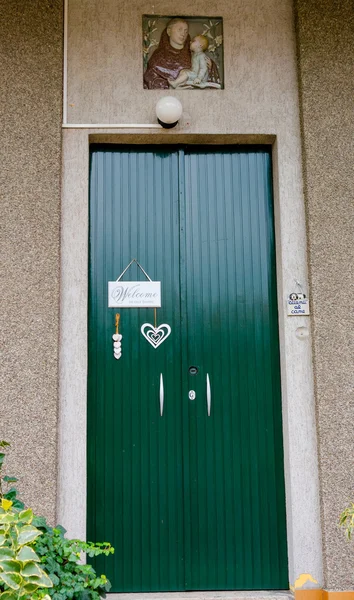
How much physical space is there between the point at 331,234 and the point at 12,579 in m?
2.67

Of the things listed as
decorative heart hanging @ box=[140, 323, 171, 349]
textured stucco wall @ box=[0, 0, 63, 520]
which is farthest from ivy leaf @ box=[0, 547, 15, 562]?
decorative heart hanging @ box=[140, 323, 171, 349]

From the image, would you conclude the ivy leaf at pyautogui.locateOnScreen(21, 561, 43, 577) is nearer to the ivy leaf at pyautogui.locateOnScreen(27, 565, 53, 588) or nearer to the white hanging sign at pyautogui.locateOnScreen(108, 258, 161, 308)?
the ivy leaf at pyautogui.locateOnScreen(27, 565, 53, 588)

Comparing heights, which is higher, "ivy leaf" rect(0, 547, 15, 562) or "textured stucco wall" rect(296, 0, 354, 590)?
"textured stucco wall" rect(296, 0, 354, 590)

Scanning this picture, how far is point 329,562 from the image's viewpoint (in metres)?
3.46

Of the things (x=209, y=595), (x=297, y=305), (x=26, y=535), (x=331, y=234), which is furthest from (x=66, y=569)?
(x=331, y=234)

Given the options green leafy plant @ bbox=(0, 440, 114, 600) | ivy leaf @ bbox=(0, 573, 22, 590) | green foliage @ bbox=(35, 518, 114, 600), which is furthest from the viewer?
green foliage @ bbox=(35, 518, 114, 600)

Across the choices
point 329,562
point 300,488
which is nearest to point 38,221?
point 300,488

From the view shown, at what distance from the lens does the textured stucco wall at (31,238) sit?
136 inches

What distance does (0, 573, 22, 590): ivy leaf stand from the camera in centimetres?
176

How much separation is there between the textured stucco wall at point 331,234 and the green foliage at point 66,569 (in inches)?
59.7

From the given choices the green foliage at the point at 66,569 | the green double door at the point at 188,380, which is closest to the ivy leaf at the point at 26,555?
the green foliage at the point at 66,569

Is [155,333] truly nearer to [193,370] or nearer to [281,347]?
Result: [193,370]

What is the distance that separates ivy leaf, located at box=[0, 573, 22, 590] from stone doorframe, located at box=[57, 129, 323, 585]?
179cm

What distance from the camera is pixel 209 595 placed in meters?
3.54
